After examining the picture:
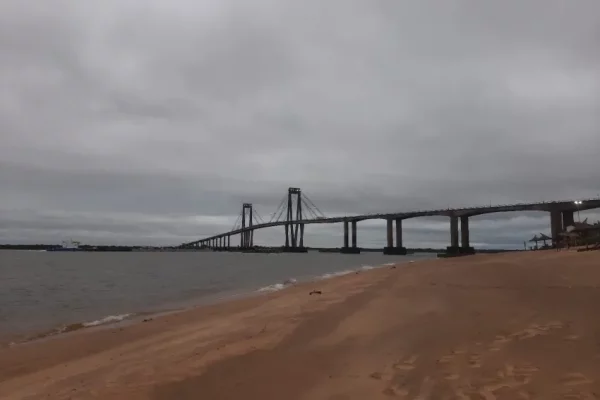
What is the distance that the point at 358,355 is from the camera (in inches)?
245

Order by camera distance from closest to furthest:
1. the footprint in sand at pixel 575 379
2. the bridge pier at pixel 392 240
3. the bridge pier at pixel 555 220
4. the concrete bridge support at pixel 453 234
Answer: the footprint in sand at pixel 575 379
the bridge pier at pixel 555 220
the concrete bridge support at pixel 453 234
the bridge pier at pixel 392 240

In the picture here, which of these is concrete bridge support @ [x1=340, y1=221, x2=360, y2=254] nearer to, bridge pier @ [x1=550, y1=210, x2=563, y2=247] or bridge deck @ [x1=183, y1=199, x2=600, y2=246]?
bridge deck @ [x1=183, y1=199, x2=600, y2=246]

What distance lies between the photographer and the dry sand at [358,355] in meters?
4.82

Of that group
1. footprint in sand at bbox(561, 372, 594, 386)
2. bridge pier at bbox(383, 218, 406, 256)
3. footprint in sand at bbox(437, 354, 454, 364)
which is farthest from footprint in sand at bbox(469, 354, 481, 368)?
bridge pier at bbox(383, 218, 406, 256)

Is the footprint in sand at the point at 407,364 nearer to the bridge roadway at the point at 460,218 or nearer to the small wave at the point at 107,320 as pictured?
the small wave at the point at 107,320

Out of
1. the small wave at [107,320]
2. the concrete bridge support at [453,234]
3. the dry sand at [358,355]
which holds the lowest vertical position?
the small wave at [107,320]

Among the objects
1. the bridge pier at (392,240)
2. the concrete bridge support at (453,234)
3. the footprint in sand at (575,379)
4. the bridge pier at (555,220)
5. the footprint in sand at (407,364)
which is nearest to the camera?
the footprint in sand at (575,379)

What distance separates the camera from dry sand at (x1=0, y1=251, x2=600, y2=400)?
15.8ft

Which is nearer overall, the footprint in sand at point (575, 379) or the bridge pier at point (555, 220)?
the footprint in sand at point (575, 379)

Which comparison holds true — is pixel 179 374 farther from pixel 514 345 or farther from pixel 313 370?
pixel 514 345

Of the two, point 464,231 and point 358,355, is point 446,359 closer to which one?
point 358,355

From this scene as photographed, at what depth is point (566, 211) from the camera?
7306cm

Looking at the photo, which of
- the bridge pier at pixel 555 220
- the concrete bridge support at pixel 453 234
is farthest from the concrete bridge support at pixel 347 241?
the bridge pier at pixel 555 220

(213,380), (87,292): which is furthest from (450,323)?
(87,292)
